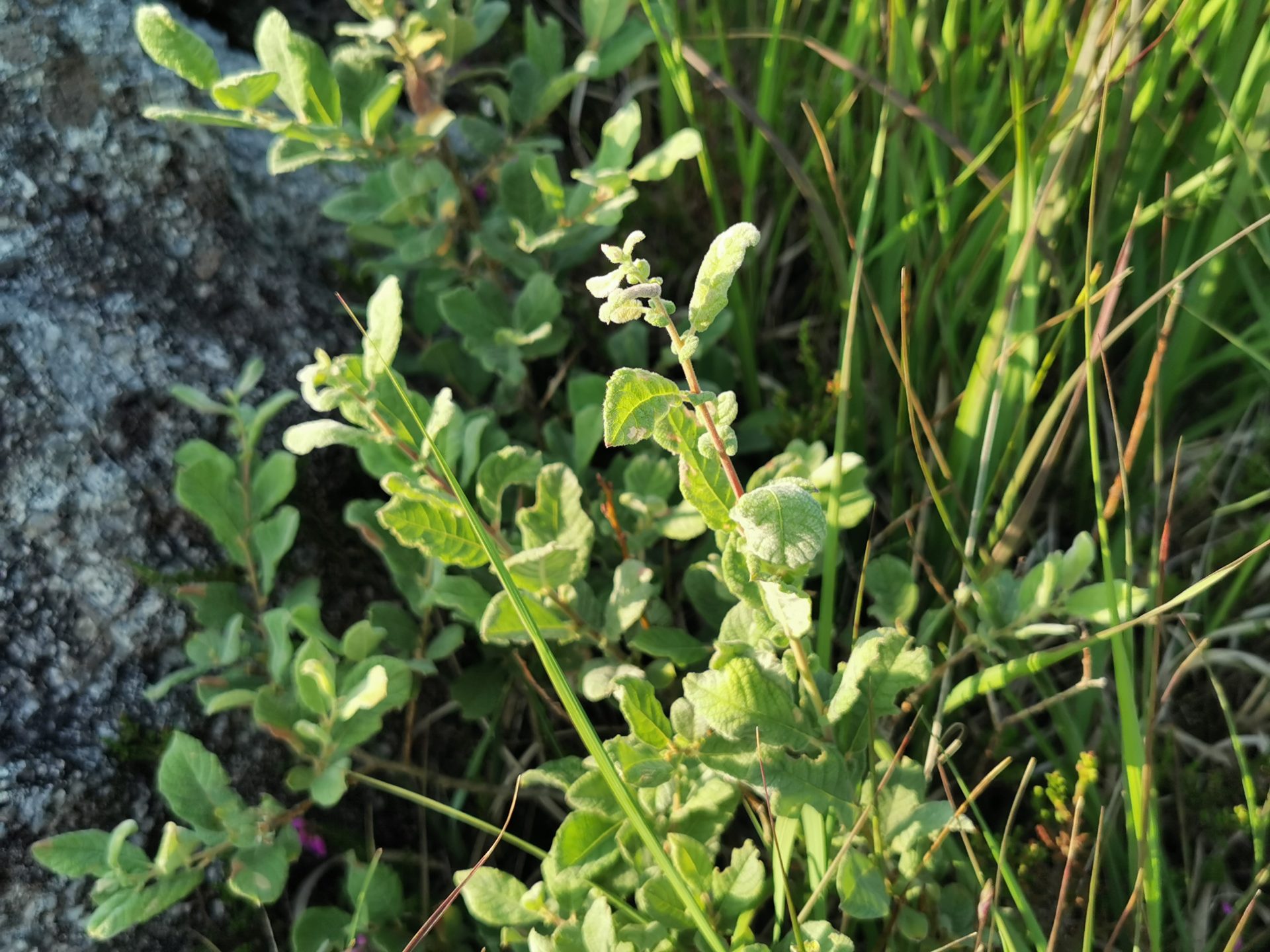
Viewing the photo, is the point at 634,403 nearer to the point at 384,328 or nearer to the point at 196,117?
the point at 384,328

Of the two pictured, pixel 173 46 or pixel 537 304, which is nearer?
pixel 173 46

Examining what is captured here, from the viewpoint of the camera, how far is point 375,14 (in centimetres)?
156

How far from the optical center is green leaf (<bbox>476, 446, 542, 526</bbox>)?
1418mm

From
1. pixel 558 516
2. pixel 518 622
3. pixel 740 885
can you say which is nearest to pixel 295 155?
pixel 558 516

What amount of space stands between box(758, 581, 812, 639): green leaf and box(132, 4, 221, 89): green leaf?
112 cm

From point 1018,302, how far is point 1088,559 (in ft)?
1.42

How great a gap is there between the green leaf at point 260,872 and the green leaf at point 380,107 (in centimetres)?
107

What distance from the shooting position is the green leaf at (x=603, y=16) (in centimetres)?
174

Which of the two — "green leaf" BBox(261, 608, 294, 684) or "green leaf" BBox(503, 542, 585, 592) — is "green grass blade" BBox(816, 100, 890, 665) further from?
"green leaf" BBox(261, 608, 294, 684)

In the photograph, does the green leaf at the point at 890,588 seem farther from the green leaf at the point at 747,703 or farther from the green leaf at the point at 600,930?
the green leaf at the point at 600,930

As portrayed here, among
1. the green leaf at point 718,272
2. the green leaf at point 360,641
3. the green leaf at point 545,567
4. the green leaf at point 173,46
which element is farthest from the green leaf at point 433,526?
the green leaf at point 173,46

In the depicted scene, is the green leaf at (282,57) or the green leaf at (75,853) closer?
the green leaf at (75,853)

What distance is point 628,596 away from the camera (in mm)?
1404

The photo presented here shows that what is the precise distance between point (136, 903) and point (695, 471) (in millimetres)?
883
